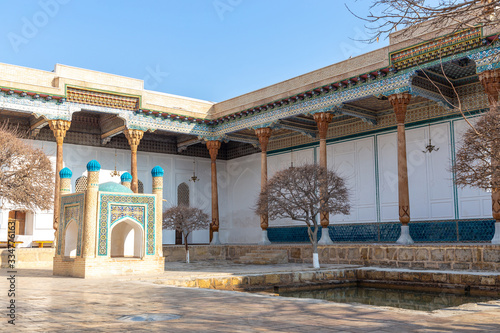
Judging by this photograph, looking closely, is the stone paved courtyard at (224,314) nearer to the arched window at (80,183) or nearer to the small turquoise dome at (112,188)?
the small turquoise dome at (112,188)

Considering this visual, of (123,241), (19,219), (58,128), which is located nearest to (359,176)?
(123,241)

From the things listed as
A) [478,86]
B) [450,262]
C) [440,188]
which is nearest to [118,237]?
[450,262]

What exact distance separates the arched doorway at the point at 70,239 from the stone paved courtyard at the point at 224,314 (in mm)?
5449

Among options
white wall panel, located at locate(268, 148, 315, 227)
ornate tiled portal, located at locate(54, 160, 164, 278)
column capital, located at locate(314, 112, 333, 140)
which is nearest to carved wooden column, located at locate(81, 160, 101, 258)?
ornate tiled portal, located at locate(54, 160, 164, 278)

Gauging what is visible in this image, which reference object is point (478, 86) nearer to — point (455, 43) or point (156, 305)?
point (455, 43)

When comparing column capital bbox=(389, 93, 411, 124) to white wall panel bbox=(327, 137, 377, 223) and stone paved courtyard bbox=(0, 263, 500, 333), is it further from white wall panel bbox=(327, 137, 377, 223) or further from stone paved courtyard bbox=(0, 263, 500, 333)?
stone paved courtyard bbox=(0, 263, 500, 333)

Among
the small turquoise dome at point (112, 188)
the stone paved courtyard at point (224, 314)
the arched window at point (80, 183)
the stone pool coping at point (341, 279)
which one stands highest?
the arched window at point (80, 183)

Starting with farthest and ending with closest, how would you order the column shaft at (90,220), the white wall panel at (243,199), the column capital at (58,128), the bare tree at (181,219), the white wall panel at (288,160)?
the white wall panel at (243,199) < the white wall panel at (288,160) < the bare tree at (181,219) < the column capital at (58,128) < the column shaft at (90,220)

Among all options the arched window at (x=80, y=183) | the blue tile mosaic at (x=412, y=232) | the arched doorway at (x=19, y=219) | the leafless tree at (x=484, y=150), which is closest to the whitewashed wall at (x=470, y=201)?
the blue tile mosaic at (x=412, y=232)

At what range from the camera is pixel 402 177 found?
1500 cm

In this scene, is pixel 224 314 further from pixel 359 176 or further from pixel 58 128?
pixel 359 176

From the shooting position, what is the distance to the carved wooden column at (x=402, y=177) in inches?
582

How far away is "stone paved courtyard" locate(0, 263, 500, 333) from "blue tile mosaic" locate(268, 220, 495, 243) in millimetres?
9886

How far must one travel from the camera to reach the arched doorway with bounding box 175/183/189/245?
24.2 meters
